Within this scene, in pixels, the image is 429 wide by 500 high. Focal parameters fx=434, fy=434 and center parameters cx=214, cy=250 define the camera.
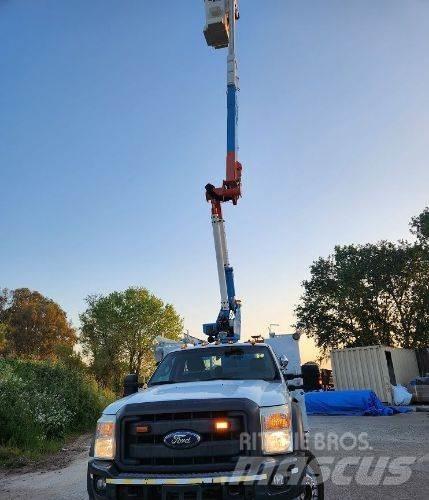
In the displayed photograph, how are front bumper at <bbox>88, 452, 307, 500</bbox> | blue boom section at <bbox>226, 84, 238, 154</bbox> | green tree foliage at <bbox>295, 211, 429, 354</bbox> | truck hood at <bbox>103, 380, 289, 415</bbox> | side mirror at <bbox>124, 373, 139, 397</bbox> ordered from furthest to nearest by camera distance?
green tree foliage at <bbox>295, 211, 429, 354</bbox>, blue boom section at <bbox>226, 84, 238, 154</bbox>, side mirror at <bbox>124, 373, 139, 397</bbox>, truck hood at <bbox>103, 380, 289, 415</bbox>, front bumper at <bbox>88, 452, 307, 500</bbox>

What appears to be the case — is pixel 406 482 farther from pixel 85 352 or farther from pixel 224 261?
pixel 85 352

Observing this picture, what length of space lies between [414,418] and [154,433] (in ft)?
48.7

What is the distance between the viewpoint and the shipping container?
21.2m

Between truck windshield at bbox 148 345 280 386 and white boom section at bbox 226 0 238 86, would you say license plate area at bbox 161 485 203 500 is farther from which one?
white boom section at bbox 226 0 238 86

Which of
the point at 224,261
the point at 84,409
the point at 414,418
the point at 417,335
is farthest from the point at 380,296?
the point at 84,409

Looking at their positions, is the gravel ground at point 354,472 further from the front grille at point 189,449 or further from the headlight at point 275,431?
the front grille at point 189,449

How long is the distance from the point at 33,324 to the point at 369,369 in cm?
3797

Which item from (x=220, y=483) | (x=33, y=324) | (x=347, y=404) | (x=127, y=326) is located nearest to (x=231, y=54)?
(x=347, y=404)

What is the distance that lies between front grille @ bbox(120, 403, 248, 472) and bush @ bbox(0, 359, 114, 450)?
24.3 feet

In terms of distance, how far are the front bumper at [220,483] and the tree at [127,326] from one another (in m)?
40.4

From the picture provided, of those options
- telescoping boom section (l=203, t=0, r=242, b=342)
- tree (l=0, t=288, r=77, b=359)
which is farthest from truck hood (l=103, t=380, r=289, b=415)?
tree (l=0, t=288, r=77, b=359)

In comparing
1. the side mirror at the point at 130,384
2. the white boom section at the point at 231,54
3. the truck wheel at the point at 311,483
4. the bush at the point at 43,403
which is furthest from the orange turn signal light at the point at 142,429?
the white boom section at the point at 231,54

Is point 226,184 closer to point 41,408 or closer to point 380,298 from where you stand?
point 41,408

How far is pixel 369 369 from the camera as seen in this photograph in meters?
21.6
